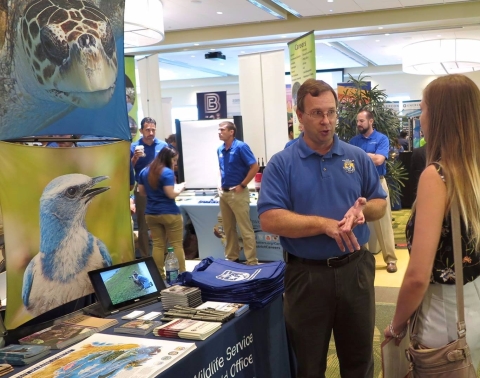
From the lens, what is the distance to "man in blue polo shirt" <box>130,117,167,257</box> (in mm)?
5363

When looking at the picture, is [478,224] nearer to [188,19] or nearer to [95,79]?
[95,79]

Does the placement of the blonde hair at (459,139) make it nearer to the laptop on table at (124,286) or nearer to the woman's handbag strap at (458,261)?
the woman's handbag strap at (458,261)

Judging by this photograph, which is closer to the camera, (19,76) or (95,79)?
(19,76)

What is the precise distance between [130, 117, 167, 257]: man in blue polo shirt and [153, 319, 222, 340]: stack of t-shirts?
3.66 meters

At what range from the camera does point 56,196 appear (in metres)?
1.92

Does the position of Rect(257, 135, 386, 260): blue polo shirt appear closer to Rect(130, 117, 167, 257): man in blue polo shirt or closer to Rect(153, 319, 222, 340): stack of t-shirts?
Rect(153, 319, 222, 340): stack of t-shirts

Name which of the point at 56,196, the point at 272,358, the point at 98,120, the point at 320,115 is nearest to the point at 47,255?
the point at 56,196

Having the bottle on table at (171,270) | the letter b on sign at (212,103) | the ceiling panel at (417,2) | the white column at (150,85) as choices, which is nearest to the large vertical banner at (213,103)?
the letter b on sign at (212,103)

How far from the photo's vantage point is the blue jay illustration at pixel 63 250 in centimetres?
186

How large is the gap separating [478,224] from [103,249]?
146cm

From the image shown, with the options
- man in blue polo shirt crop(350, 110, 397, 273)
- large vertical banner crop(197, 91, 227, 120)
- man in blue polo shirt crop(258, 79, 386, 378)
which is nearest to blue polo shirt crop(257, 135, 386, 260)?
man in blue polo shirt crop(258, 79, 386, 378)

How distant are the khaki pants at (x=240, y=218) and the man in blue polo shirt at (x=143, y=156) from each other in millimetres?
879

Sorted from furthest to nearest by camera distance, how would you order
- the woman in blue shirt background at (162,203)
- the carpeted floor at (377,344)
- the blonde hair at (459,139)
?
the woman in blue shirt background at (162,203) → the carpeted floor at (377,344) → the blonde hair at (459,139)

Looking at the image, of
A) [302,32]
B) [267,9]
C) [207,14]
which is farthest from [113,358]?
[302,32]
